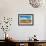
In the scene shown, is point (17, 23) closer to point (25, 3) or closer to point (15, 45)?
point (25, 3)

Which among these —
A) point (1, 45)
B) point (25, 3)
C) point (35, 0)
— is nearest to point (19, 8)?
point (25, 3)

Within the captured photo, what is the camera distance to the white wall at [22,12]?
542 cm

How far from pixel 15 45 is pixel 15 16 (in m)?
1.37

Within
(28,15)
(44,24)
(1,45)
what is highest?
(28,15)

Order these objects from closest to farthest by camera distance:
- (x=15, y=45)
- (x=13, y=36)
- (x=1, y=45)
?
1. (x=15, y=45)
2. (x=1, y=45)
3. (x=13, y=36)

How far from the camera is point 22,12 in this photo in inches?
215

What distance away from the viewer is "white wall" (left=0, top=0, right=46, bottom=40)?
542cm

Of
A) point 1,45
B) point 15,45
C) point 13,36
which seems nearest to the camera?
point 15,45

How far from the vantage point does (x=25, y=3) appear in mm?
5465

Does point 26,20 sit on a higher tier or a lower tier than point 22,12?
lower

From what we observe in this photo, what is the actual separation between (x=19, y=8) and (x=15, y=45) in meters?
1.59

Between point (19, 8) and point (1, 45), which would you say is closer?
point (1, 45)

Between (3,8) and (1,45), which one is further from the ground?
(3,8)

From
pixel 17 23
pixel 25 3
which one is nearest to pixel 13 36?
pixel 17 23
